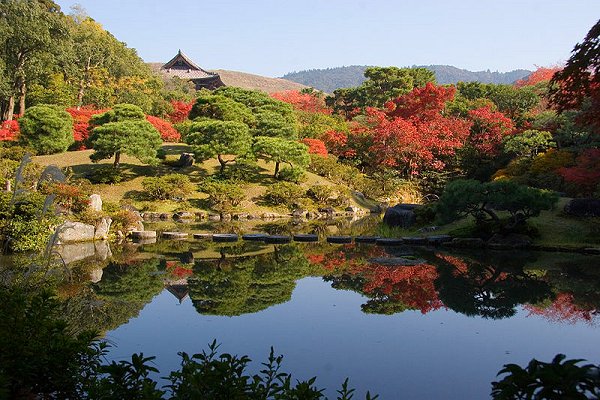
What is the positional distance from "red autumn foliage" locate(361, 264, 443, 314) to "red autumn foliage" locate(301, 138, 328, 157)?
17607 mm

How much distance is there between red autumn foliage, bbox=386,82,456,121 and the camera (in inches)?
1116

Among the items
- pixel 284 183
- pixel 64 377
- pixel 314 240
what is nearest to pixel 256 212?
pixel 284 183

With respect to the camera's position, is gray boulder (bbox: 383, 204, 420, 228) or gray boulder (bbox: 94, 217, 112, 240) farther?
gray boulder (bbox: 383, 204, 420, 228)

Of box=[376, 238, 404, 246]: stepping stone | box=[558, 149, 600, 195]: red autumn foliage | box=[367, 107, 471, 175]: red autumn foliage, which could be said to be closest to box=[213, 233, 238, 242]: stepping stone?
box=[376, 238, 404, 246]: stepping stone

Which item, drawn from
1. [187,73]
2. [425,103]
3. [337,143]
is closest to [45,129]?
[337,143]

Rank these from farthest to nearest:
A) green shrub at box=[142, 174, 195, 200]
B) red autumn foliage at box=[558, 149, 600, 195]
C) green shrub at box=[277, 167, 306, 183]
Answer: green shrub at box=[277, 167, 306, 183]
green shrub at box=[142, 174, 195, 200]
red autumn foliage at box=[558, 149, 600, 195]

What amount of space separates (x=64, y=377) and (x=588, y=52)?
5.51m

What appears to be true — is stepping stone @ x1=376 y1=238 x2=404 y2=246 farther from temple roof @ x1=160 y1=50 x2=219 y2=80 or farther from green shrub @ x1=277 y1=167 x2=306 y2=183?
temple roof @ x1=160 y1=50 x2=219 y2=80

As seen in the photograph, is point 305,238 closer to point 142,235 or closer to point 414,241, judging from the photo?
point 414,241

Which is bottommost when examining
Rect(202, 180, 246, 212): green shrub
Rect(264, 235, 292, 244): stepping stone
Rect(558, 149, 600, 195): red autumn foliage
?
Rect(202, 180, 246, 212): green shrub

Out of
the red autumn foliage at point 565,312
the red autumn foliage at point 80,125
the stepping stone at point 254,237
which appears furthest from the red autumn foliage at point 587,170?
the red autumn foliage at point 80,125

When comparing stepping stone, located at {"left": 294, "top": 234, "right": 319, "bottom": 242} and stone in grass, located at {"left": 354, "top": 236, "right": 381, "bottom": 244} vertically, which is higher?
stone in grass, located at {"left": 354, "top": 236, "right": 381, "bottom": 244}

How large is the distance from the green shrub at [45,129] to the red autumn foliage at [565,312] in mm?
23244

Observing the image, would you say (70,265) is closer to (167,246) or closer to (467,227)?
(167,246)
